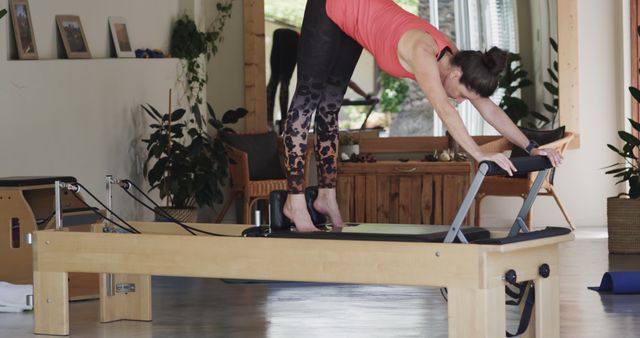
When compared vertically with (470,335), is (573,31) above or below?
above

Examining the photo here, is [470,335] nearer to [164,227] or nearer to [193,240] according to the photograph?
[193,240]

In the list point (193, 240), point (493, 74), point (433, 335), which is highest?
point (493, 74)

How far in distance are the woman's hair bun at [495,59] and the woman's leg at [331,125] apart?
79 cm

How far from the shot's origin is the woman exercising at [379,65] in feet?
15.2

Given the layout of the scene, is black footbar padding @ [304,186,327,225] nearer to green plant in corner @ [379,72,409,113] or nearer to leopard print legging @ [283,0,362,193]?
leopard print legging @ [283,0,362,193]

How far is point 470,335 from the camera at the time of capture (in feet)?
14.5

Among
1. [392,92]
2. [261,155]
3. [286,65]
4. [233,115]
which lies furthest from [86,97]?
[392,92]

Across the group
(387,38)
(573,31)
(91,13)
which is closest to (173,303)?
(387,38)

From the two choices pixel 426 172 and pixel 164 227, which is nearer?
pixel 164 227

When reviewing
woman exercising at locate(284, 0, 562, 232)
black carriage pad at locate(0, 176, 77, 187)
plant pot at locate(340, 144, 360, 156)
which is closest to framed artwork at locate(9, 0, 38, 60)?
black carriage pad at locate(0, 176, 77, 187)

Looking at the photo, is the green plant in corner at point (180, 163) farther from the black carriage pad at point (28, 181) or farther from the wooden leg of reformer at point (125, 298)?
the wooden leg of reformer at point (125, 298)

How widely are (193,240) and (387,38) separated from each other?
3.80 feet

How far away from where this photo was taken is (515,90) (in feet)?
35.3

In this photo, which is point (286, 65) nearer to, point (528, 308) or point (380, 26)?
point (380, 26)
